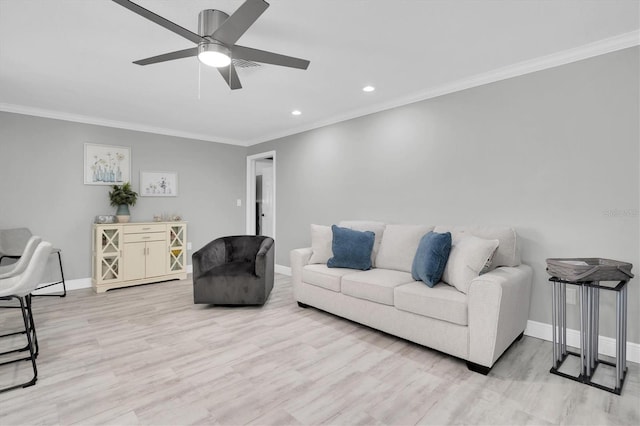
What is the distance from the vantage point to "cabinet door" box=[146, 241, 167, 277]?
15.6ft

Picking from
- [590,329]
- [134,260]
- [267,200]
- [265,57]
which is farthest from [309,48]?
[267,200]

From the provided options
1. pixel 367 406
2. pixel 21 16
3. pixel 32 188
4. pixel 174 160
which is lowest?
pixel 367 406

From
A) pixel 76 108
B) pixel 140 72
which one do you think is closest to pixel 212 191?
pixel 76 108

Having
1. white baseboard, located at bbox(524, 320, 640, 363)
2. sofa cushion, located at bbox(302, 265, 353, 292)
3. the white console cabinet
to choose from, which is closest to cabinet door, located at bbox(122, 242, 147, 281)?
the white console cabinet

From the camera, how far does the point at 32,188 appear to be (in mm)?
4227

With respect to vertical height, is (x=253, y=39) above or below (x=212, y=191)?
above

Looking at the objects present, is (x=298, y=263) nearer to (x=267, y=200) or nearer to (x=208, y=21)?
(x=208, y=21)

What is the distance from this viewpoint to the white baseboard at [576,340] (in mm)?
2414

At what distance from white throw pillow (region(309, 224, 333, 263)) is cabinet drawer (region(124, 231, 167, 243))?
2543 millimetres

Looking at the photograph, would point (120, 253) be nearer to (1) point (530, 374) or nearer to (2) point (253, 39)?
(2) point (253, 39)

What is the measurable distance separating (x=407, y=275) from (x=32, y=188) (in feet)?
15.7

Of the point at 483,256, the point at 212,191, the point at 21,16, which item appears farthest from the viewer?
the point at 212,191

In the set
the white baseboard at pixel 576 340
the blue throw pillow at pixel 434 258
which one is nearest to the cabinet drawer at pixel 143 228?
the blue throw pillow at pixel 434 258

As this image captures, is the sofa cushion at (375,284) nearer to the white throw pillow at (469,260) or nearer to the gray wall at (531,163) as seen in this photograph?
the white throw pillow at (469,260)
